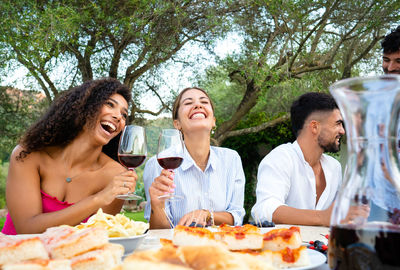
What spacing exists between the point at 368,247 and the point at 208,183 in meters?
2.87

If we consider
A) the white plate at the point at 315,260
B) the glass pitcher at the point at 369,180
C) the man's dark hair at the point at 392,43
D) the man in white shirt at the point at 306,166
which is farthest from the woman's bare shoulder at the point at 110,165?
the man's dark hair at the point at 392,43

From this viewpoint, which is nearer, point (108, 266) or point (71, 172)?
point (108, 266)

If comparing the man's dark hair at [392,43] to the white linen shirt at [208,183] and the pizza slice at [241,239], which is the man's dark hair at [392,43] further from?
the pizza slice at [241,239]

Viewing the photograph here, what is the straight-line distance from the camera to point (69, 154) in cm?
330

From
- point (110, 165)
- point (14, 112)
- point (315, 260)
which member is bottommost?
point (315, 260)

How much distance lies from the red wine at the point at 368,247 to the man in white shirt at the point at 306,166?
2370 millimetres

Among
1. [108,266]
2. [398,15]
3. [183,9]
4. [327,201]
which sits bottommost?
[327,201]

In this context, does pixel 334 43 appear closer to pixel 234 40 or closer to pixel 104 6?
pixel 234 40

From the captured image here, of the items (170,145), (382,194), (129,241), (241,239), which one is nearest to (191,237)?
(241,239)

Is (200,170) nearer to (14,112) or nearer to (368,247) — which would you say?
(368,247)

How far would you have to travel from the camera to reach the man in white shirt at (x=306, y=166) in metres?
3.52

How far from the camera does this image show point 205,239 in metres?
1.30

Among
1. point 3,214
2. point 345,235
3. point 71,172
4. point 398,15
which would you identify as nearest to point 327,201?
point 71,172

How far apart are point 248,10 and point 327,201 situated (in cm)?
630
